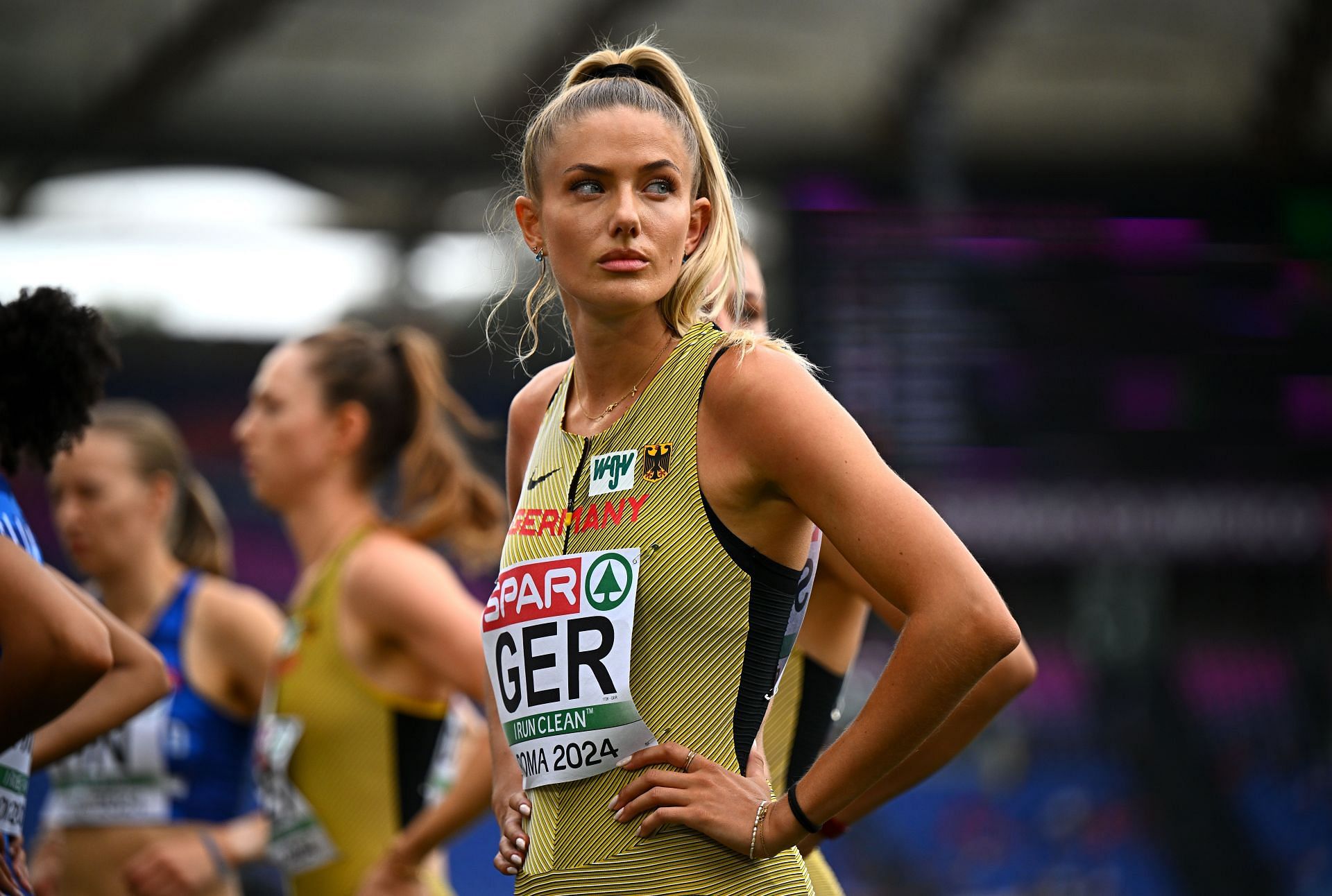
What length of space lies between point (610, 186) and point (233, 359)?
31.6 feet

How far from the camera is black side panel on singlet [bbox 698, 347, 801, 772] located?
2045 mm

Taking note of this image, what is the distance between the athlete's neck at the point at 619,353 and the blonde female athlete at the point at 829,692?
37 cm

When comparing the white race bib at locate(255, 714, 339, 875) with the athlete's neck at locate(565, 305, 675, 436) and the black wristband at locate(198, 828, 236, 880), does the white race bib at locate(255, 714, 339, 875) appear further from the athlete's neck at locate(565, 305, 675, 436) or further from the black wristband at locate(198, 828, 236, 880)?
the athlete's neck at locate(565, 305, 675, 436)

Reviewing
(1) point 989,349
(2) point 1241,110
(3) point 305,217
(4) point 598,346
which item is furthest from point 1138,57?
(4) point 598,346

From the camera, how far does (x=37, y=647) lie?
7.89ft

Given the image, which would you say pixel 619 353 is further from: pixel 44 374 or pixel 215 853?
pixel 215 853

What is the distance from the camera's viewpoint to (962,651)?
1913 millimetres

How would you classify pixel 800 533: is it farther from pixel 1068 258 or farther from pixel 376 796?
pixel 1068 258

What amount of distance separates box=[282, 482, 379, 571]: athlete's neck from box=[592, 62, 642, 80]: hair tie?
207 centimetres

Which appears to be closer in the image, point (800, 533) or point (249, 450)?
point (800, 533)

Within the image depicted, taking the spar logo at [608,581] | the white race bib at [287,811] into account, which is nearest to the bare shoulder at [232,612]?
the white race bib at [287,811]

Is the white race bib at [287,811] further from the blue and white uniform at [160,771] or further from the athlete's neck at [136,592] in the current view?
the athlete's neck at [136,592]

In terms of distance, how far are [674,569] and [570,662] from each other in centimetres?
20

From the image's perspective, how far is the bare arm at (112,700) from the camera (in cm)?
314
